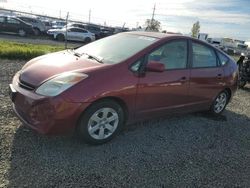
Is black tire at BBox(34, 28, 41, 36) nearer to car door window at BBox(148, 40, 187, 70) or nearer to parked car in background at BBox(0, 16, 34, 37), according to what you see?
parked car in background at BBox(0, 16, 34, 37)

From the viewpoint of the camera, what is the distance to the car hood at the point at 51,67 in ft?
13.2

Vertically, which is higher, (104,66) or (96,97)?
(104,66)

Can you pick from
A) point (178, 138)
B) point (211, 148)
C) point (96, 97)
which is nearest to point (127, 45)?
point (96, 97)

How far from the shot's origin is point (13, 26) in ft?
80.7

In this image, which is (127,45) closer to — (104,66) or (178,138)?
(104,66)

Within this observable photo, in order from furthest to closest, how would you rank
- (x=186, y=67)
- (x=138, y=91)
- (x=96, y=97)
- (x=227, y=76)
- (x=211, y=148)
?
(x=227, y=76), (x=186, y=67), (x=211, y=148), (x=138, y=91), (x=96, y=97)

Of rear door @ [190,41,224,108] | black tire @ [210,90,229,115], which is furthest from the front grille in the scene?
black tire @ [210,90,229,115]

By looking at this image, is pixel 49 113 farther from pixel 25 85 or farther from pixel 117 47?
pixel 117 47

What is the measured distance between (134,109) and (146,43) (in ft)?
3.47

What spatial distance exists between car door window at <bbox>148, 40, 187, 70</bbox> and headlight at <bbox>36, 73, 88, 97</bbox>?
4.18 feet

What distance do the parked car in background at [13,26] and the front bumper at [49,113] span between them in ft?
74.1

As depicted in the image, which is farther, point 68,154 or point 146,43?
point 146,43

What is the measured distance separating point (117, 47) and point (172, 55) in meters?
0.91

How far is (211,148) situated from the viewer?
15.7 feet
